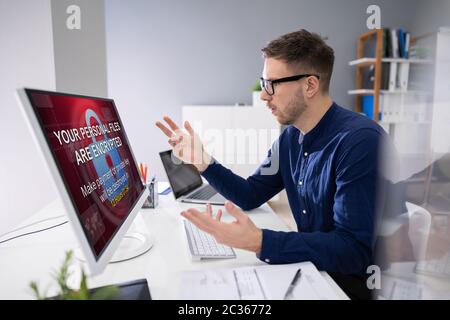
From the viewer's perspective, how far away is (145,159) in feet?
10.8

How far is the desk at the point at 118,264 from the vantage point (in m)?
0.69

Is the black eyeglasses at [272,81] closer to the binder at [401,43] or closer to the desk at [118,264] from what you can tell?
the desk at [118,264]

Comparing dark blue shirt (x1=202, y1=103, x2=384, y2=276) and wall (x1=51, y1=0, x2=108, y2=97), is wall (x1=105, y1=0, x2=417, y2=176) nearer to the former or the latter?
wall (x1=51, y1=0, x2=108, y2=97)

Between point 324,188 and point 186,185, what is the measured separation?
0.70 meters

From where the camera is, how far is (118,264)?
31.0 inches

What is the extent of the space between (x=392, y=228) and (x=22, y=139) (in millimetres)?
1512

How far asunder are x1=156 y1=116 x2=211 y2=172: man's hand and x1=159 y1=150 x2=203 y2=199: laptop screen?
18cm

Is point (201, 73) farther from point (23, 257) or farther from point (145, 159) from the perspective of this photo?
point (23, 257)

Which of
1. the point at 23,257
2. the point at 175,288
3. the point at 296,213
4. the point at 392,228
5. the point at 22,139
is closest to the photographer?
the point at 175,288

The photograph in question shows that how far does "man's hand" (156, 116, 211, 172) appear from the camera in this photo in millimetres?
1234

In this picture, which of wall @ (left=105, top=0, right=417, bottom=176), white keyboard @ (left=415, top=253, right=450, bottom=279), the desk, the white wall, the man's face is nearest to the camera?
the desk

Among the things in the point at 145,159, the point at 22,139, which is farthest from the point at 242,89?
the point at 22,139

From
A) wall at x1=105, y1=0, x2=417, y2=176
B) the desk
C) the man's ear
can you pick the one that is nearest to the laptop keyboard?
the desk

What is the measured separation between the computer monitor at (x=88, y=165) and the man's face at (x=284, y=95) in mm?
558
